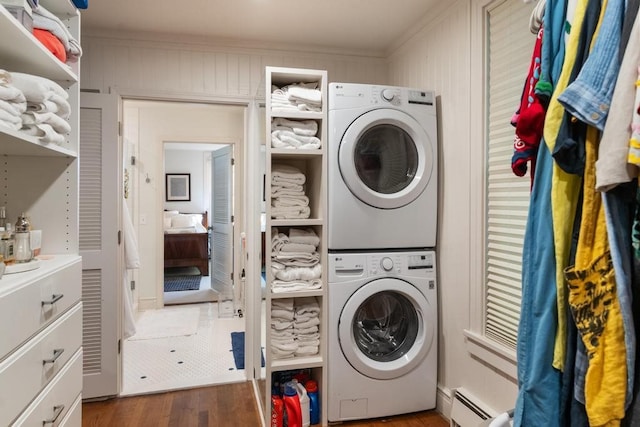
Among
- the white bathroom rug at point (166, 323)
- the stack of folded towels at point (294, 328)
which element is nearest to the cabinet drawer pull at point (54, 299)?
the stack of folded towels at point (294, 328)

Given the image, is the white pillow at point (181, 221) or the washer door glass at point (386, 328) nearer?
the washer door glass at point (386, 328)

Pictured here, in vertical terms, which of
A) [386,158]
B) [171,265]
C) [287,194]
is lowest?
[171,265]

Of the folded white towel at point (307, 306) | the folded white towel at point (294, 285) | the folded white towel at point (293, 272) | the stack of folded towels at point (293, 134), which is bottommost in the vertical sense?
the folded white towel at point (307, 306)

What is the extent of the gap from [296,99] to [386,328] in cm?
144

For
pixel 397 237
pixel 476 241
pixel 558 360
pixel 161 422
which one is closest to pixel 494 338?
pixel 476 241

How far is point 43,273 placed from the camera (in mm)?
1156

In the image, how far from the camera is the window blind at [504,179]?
1679 millimetres

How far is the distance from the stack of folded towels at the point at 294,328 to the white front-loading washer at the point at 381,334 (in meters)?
0.11

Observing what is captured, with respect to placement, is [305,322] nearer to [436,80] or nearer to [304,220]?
[304,220]

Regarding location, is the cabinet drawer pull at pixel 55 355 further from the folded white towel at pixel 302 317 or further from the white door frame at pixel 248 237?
the white door frame at pixel 248 237

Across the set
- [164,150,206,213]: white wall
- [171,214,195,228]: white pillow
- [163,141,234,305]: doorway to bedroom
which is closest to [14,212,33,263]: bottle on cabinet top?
[163,141,234,305]: doorway to bedroom

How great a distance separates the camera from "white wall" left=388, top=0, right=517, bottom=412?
1953 mm

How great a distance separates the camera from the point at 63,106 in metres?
1.33

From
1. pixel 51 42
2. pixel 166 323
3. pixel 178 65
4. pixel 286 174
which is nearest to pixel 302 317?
pixel 286 174
